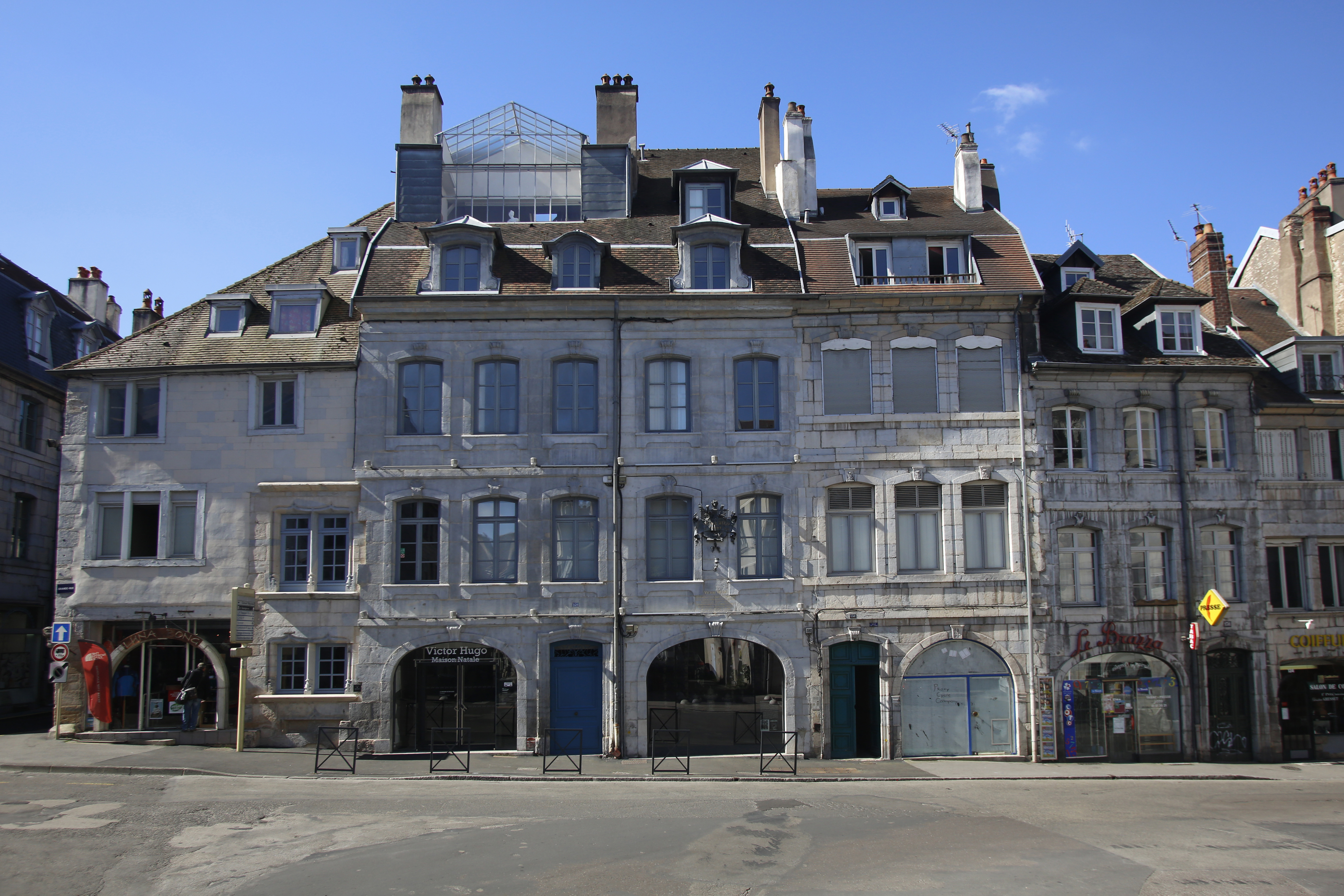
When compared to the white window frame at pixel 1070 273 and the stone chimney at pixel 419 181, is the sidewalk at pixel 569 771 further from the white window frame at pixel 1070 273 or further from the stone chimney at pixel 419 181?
the stone chimney at pixel 419 181

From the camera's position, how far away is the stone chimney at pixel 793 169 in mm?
24781

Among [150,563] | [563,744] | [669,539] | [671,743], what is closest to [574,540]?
[669,539]

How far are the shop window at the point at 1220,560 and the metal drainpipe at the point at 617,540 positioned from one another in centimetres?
1350

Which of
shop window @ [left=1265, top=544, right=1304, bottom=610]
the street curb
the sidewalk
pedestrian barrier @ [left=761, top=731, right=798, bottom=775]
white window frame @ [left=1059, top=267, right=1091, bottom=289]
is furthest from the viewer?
white window frame @ [left=1059, top=267, right=1091, bottom=289]

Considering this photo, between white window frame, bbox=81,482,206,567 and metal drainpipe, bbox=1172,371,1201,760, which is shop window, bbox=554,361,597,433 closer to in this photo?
white window frame, bbox=81,482,206,567

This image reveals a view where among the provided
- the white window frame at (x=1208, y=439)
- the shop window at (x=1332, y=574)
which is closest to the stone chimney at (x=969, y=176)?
the white window frame at (x=1208, y=439)

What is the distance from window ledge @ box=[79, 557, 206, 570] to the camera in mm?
21734

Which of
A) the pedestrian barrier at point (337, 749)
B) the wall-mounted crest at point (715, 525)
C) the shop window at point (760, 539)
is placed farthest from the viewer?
the shop window at point (760, 539)

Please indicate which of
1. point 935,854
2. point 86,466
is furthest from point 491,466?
point 935,854

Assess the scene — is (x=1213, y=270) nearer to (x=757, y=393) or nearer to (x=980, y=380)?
(x=980, y=380)

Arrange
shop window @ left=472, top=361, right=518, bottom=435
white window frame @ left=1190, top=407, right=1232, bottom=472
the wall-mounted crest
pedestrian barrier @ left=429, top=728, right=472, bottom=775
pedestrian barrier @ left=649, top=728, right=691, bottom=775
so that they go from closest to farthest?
pedestrian barrier @ left=429, top=728, right=472, bottom=775 < pedestrian barrier @ left=649, top=728, right=691, bottom=775 < the wall-mounted crest < shop window @ left=472, top=361, right=518, bottom=435 < white window frame @ left=1190, top=407, right=1232, bottom=472

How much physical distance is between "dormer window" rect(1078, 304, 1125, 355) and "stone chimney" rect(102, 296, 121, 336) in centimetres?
3119

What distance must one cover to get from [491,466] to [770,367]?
674 cm

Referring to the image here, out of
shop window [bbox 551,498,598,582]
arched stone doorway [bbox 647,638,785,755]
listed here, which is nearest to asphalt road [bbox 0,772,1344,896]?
arched stone doorway [bbox 647,638,785,755]
